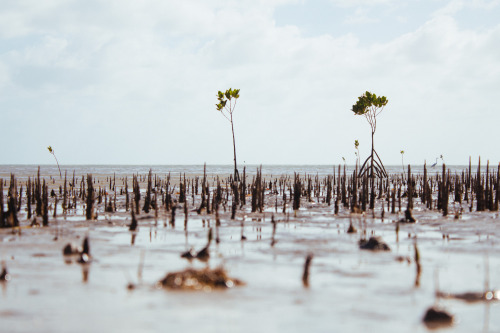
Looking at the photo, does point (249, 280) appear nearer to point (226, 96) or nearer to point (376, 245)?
point (376, 245)

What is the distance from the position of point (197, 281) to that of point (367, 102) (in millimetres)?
31318

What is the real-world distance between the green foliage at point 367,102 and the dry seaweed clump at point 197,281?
30.9m

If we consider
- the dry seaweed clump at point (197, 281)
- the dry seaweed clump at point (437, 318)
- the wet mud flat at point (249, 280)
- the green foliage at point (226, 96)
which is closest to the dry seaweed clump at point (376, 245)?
the wet mud flat at point (249, 280)

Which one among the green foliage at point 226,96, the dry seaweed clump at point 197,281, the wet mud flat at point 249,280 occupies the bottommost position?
the wet mud flat at point 249,280

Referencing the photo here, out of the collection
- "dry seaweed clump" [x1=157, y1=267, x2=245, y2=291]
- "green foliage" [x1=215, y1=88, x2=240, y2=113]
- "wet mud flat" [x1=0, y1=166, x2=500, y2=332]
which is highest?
"green foliage" [x1=215, y1=88, x2=240, y2=113]

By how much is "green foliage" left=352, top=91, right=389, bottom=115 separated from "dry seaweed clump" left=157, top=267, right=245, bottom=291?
30.9 m

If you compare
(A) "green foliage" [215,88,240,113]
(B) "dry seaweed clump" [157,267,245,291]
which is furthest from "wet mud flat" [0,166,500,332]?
(A) "green foliage" [215,88,240,113]

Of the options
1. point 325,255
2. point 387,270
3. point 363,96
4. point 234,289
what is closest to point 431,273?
point 387,270

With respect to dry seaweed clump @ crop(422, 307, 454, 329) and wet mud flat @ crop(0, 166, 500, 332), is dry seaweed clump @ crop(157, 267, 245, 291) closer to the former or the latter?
wet mud flat @ crop(0, 166, 500, 332)

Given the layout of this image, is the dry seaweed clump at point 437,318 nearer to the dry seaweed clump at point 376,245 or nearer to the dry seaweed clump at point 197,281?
the dry seaweed clump at point 197,281

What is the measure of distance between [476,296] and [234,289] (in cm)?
262

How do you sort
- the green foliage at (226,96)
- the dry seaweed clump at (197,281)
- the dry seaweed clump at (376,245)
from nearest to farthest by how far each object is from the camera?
the dry seaweed clump at (197,281), the dry seaweed clump at (376,245), the green foliage at (226,96)

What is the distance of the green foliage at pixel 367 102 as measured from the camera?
3491 centimetres

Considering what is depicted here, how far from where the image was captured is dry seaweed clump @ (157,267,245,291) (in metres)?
5.62
